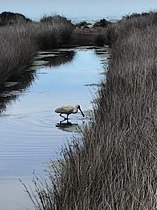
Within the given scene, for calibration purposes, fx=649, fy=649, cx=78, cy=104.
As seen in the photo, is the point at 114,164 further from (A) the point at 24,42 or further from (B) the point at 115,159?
(A) the point at 24,42

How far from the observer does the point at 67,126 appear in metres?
8.28

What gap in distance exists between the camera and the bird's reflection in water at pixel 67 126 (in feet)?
26.3

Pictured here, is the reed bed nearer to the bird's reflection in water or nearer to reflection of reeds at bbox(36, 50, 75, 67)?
reflection of reeds at bbox(36, 50, 75, 67)

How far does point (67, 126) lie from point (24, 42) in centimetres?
827

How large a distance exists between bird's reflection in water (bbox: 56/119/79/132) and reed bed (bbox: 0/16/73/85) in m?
3.41

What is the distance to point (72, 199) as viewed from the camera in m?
3.79

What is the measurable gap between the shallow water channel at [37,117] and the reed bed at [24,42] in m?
0.28

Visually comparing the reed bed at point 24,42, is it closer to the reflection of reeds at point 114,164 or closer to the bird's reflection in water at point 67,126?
the bird's reflection in water at point 67,126

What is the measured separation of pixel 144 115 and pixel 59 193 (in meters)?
1.81

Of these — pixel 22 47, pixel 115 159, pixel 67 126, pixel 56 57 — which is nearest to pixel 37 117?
pixel 67 126

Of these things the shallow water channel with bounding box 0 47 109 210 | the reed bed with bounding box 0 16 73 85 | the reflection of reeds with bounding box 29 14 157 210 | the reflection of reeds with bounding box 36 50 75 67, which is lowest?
the reflection of reeds with bounding box 36 50 75 67

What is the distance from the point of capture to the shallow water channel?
6118 millimetres

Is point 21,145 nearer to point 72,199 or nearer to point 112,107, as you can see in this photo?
point 112,107

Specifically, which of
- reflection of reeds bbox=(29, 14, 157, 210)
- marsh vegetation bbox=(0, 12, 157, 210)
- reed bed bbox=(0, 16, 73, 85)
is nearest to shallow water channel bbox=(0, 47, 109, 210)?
reed bed bbox=(0, 16, 73, 85)
